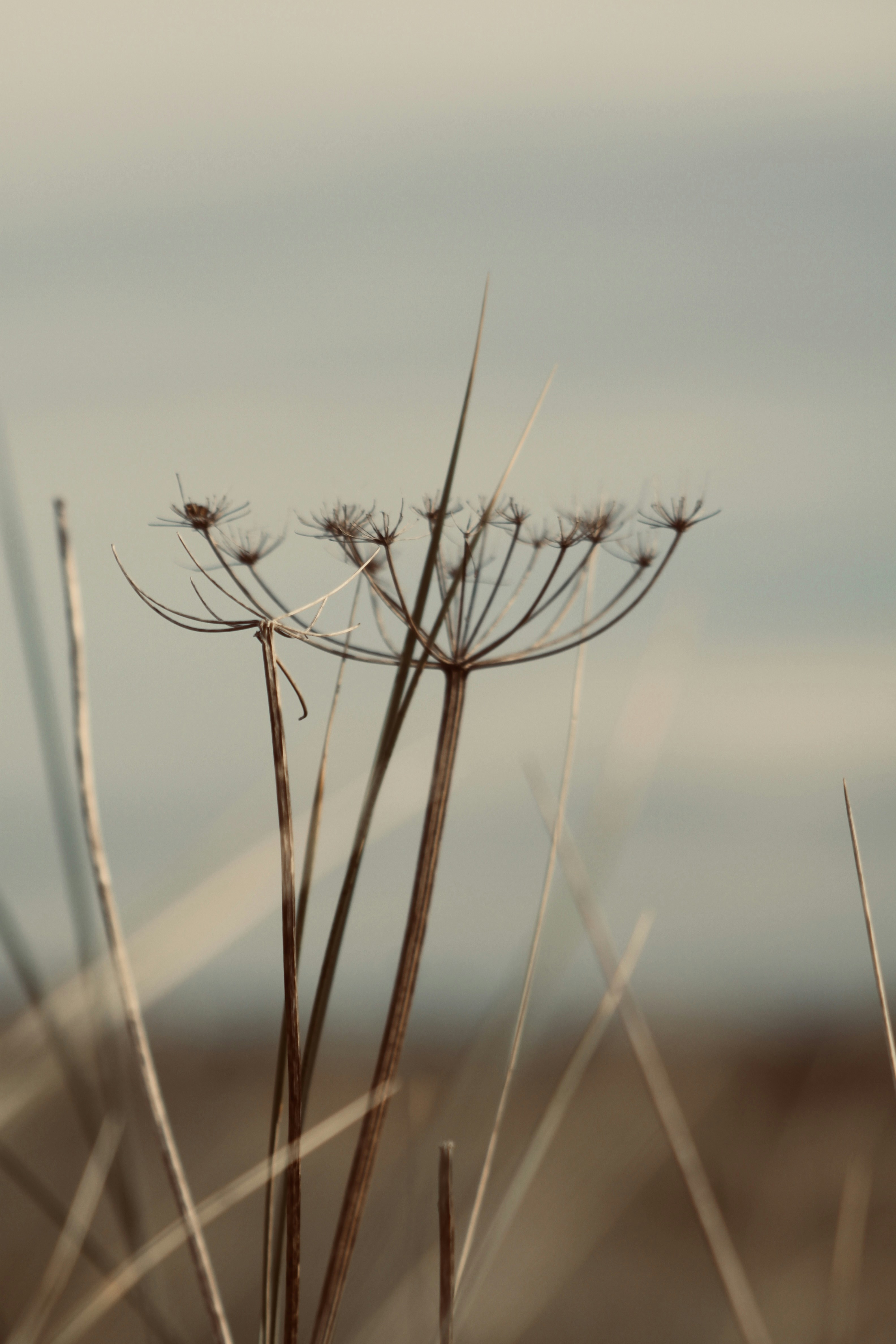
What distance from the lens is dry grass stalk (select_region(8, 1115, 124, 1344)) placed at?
1.49m

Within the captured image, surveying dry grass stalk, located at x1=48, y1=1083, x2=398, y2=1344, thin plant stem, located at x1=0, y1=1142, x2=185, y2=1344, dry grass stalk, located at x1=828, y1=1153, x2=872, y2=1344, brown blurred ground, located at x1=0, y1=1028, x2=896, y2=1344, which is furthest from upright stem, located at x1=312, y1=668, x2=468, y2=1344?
dry grass stalk, located at x1=828, y1=1153, x2=872, y2=1344

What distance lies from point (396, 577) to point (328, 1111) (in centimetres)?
1449

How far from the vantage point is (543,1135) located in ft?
5.91

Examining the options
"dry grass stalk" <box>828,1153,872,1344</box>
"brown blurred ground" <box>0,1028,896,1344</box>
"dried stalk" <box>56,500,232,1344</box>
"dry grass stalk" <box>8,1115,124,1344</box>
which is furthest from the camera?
"brown blurred ground" <box>0,1028,896,1344</box>

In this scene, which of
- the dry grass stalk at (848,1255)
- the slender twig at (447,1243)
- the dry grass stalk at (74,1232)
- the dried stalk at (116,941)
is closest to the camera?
the dried stalk at (116,941)

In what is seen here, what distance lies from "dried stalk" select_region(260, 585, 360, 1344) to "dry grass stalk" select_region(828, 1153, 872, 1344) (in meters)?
1.11

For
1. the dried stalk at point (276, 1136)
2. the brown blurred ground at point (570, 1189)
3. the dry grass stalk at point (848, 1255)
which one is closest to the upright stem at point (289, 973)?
the dried stalk at point (276, 1136)

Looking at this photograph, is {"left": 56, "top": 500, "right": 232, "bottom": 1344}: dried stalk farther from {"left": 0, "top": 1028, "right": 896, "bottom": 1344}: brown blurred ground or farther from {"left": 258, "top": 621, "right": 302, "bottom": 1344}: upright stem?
{"left": 0, "top": 1028, "right": 896, "bottom": 1344}: brown blurred ground

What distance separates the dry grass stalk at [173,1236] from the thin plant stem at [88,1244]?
5cm

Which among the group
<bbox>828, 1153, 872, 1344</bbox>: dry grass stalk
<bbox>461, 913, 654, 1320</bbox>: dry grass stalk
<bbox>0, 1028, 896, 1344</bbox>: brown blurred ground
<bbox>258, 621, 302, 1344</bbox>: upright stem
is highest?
<bbox>258, 621, 302, 1344</bbox>: upright stem

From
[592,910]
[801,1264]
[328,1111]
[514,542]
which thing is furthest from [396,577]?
[801,1264]

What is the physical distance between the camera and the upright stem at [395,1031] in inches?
54.0

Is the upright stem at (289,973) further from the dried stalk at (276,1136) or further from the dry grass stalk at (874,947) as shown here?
the dry grass stalk at (874,947)

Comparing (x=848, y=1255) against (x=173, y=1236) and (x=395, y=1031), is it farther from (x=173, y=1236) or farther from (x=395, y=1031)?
(x=173, y=1236)
